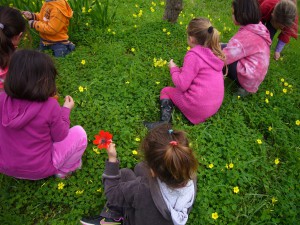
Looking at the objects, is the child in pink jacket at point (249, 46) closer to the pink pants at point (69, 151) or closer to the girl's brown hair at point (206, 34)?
the girl's brown hair at point (206, 34)

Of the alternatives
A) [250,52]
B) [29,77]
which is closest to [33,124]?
[29,77]

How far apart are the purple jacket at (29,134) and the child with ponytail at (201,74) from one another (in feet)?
3.77

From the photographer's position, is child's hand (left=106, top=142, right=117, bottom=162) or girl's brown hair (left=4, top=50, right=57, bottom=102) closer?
girl's brown hair (left=4, top=50, right=57, bottom=102)

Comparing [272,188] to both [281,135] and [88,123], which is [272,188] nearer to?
[281,135]

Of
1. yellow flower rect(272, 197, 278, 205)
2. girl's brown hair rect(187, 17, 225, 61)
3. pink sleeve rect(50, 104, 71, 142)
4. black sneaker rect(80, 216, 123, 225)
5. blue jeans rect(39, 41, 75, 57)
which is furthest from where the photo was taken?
blue jeans rect(39, 41, 75, 57)

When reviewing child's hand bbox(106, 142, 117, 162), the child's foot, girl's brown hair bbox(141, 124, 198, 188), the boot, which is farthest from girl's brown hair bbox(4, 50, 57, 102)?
the child's foot

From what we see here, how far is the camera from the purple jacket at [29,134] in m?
2.00

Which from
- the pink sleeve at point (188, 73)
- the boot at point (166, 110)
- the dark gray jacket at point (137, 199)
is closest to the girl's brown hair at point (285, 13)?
the pink sleeve at point (188, 73)

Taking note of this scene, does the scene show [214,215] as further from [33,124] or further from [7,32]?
[7,32]

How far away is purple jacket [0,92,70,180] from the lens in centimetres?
200

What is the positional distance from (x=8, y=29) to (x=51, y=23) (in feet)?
2.77

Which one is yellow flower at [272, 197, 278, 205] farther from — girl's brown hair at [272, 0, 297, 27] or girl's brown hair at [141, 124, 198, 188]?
girl's brown hair at [272, 0, 297, 27]

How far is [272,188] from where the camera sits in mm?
2732

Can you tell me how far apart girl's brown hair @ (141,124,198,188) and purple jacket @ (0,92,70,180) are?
786mm
